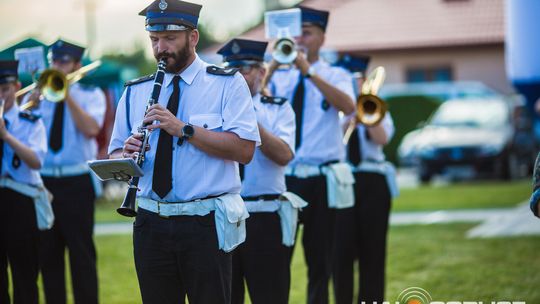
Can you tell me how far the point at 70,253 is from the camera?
7648 mm

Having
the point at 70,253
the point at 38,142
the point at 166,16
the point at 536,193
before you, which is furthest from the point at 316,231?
the point at 536,193

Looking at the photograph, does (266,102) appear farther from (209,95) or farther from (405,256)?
(405,256)

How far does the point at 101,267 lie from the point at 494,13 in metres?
30.1

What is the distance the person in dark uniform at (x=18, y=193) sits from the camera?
6.80 metres

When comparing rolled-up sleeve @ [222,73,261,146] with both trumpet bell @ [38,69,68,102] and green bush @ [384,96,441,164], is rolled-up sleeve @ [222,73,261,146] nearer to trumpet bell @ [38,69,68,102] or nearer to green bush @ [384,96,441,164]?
trumpet bell @ [38,69,68,102]

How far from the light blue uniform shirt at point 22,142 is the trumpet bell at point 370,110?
2.57 meters

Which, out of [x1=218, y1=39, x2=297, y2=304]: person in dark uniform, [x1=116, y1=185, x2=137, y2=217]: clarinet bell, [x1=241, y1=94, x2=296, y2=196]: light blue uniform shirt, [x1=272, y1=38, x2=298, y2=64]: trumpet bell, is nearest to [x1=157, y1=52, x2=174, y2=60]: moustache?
[x1=116, y1=185, x2=137, y2=217]: clarinet bell

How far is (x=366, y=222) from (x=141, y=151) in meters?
3.53

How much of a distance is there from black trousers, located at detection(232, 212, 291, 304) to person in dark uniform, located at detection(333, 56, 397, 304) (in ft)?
5.60

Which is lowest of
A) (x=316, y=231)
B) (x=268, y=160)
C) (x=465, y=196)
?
(x=465, y=196)

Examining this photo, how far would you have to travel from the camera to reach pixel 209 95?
491cm

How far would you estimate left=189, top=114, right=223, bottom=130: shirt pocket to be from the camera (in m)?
4.86

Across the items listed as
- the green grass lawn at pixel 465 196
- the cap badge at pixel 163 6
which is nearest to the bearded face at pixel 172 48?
the cap badge at pixel 163 6

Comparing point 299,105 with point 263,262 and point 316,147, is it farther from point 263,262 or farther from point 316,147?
point 263,262
